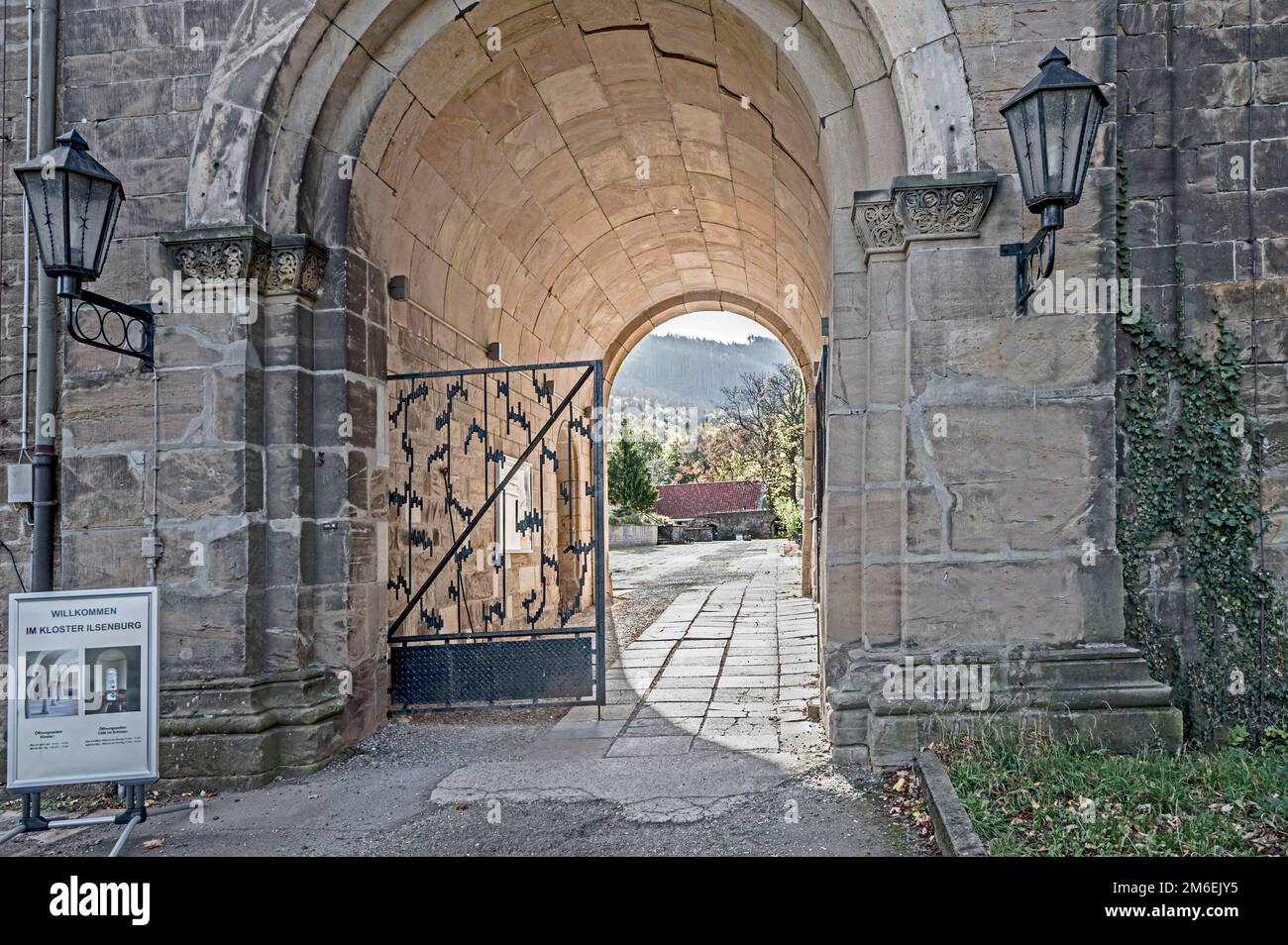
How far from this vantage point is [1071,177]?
12.5 ft

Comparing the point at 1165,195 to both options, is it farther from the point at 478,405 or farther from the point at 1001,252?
the point at 478,405

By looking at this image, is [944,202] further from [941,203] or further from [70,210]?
[70,210]

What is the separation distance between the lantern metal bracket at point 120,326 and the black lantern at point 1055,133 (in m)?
4.44

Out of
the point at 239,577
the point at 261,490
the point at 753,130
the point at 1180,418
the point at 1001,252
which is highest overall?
the point at 753,130

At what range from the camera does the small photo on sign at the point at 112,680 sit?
3.99m

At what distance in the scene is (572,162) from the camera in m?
7.40

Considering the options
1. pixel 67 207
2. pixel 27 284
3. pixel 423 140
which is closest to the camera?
pixel 67 207

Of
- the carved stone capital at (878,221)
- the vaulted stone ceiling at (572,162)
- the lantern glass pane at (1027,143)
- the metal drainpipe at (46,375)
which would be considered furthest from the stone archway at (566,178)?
the metal drainpipe at (46,375)

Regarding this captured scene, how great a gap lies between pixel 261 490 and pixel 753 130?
13.7 feet

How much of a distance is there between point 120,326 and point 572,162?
375 centimetres

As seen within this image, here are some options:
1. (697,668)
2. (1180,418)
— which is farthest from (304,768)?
(1180,418)

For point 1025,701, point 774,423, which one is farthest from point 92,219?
point 774,423

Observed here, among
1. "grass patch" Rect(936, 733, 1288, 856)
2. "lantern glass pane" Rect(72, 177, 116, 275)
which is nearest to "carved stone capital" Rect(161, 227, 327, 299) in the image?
"lantern glass pane" Rect(72, 177, 116, 275)
